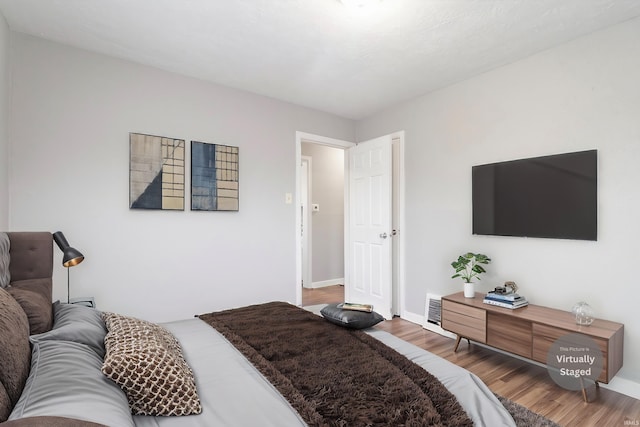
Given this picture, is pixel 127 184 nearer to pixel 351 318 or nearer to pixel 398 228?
pixel 351 318

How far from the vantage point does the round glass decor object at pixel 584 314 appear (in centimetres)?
220

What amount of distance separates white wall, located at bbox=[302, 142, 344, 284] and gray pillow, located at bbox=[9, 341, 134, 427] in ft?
14.6

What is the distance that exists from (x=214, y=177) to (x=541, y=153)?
293 cm

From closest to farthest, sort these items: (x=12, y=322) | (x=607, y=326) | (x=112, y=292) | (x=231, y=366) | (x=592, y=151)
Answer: (x=12, y=322) → (x=231, y=366) → (x=607, y=326) → (x=592, y=151) → (x=112, y=292)

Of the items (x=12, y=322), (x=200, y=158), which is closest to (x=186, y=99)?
(x=200, y=158)

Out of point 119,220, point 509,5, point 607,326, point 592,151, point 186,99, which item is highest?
point 509,5

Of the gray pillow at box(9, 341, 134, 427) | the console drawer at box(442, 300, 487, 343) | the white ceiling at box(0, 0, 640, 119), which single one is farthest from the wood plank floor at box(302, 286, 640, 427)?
the white ceiling at box(0, 0, 640, 119)

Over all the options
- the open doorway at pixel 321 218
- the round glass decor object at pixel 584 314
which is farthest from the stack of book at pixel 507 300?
the open doorway at pixel 321 218

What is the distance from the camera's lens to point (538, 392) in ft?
7.25

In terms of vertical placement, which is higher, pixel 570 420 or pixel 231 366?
pixel 231 366

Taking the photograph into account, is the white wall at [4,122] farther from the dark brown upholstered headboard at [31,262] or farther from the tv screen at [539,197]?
the tv screen at [539,197]

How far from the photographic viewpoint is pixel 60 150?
99.3 inches

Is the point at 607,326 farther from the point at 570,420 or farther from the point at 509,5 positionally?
the point at 509,5

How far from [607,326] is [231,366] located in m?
2.43
